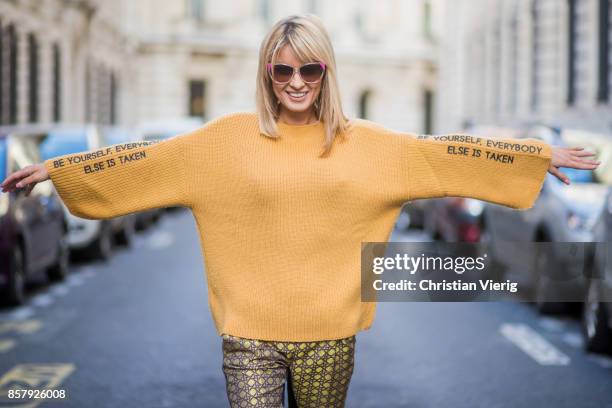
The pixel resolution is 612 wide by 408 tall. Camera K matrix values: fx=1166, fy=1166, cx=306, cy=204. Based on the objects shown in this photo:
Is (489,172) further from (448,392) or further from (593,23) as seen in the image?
(593,23)

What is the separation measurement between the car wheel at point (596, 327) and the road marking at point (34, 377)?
369 cm

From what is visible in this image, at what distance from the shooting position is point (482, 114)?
3834cm

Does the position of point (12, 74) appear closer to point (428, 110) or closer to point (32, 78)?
point (32, 78)

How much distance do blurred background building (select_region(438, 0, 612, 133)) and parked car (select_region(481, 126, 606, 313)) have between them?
4.89 meters

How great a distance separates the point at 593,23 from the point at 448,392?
1777cm

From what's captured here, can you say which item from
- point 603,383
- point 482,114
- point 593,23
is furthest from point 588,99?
point 603,383

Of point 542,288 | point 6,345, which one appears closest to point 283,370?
→ point 6,345

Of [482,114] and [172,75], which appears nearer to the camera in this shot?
[482,114]

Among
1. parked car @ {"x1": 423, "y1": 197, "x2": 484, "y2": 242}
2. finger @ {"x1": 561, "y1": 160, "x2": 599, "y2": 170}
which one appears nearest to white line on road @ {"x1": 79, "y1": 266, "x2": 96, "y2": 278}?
parked car @ {"x1": 423, "y1": 197, "x2": 484, "y2": 242}

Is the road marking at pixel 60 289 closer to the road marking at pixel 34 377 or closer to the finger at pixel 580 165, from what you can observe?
the road marking at pixel 34 377

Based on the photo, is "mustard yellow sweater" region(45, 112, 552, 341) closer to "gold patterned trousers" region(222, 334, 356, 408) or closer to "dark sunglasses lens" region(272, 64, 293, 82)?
"gold patterned trousers" region(222, 334, 356, 408)

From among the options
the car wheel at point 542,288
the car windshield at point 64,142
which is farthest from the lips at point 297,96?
the car windshield at point 64,142

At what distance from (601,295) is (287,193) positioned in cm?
540

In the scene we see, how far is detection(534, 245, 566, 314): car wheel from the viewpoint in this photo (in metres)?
10.4
